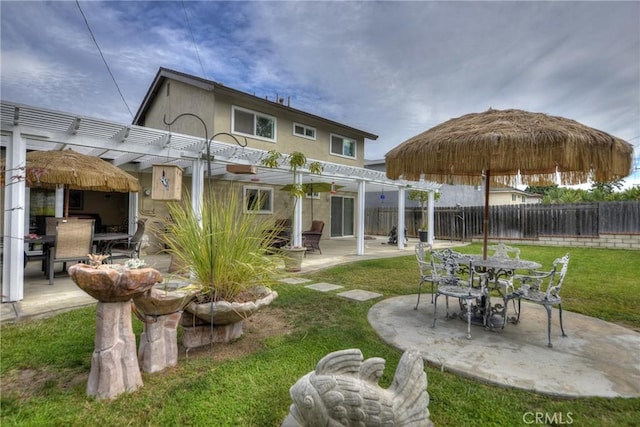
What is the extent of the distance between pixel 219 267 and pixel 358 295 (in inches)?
121

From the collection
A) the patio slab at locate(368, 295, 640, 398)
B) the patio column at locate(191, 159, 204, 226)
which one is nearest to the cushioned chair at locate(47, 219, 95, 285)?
the patio column at locate(191, 159, 204, 226)

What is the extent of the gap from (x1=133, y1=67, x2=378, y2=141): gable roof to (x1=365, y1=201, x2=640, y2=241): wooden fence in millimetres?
6014

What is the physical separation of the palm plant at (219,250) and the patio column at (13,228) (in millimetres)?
3183

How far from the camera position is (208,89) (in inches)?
408

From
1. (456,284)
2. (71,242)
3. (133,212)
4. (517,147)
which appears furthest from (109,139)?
(517,147)

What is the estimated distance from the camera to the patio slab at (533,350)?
268cm

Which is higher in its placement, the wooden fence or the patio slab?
the wooden fence

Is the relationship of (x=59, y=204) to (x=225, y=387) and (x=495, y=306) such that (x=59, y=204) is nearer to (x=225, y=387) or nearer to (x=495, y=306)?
(x=225, y=387)

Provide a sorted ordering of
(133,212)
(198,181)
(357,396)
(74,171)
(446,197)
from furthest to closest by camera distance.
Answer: (446,197), (133,212), (198,181), (74,171), (357,396)

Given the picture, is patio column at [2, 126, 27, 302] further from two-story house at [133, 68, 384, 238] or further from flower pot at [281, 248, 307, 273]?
flower pot at [281, 248, 307, 273]

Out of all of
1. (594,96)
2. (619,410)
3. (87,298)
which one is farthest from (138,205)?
(594,96)

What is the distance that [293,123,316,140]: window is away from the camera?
1288cm

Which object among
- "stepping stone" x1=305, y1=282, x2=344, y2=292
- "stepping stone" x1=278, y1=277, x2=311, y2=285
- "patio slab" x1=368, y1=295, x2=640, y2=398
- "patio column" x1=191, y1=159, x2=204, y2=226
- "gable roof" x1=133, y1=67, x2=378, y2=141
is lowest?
"patio slab" x1=368, y1=295, x2=640, y2=398

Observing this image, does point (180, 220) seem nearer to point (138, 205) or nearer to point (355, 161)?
point (138, 205)
